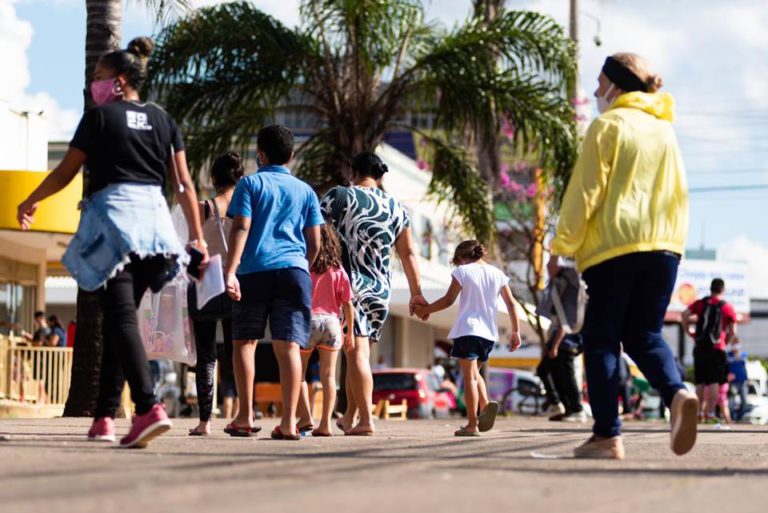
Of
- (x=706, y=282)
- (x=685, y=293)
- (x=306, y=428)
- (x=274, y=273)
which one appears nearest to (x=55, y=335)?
(x=306, y=428)

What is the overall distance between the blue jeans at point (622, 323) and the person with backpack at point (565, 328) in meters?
8.63

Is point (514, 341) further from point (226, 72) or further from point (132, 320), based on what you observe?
point (226, 72)

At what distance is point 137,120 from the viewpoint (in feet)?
26.2

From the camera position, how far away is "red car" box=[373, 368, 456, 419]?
29875 millimetres

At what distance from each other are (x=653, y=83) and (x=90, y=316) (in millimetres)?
9660

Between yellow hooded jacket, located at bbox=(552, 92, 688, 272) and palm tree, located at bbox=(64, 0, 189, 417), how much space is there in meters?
9.24

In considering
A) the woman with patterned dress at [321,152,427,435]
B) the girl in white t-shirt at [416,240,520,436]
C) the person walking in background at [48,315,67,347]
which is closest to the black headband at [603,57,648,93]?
the woman with patterned dress at [321,152,427,435]

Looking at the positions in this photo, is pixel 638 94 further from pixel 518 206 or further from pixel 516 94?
pixel 518 206

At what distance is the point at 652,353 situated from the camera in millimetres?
7715

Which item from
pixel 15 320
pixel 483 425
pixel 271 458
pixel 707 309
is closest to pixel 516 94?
pixel 707 309

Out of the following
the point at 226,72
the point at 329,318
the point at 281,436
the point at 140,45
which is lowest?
the point at 281,436

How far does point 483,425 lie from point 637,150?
198 inches

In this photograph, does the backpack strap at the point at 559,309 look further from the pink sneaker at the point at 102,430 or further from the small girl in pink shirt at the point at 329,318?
the pink sneaker at the point at 102,430

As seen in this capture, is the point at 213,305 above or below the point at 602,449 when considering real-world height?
above
